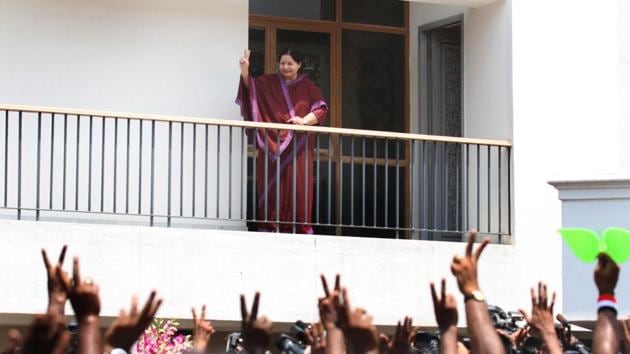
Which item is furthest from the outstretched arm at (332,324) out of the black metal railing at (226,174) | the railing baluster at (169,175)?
the railing baluster at (169,175)

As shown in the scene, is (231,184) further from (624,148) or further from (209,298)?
(624,148)

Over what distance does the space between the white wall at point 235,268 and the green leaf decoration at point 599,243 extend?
8.13 meters

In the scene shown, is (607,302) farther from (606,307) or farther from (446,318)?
(446,318)

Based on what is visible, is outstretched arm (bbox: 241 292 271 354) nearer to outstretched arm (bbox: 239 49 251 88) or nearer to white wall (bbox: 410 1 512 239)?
outstretched arm (bbox: 239 49 251 88)

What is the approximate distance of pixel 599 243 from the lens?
23.5ft

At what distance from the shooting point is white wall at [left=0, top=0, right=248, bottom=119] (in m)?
16.1

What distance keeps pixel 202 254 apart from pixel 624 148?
4408 millimetres

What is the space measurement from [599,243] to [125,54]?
9.97 metres

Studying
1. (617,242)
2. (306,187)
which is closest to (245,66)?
(306,187)

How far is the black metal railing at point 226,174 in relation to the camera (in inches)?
628

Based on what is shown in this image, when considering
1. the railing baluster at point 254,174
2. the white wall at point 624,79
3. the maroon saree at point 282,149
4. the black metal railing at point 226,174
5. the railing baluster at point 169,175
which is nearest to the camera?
the railing baluster at point 169,175

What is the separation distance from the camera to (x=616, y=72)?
56.6 feet

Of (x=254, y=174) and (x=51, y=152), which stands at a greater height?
(x=51, y=152)

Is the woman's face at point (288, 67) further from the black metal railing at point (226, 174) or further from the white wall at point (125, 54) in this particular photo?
the black metal railing at point (226, 174)
